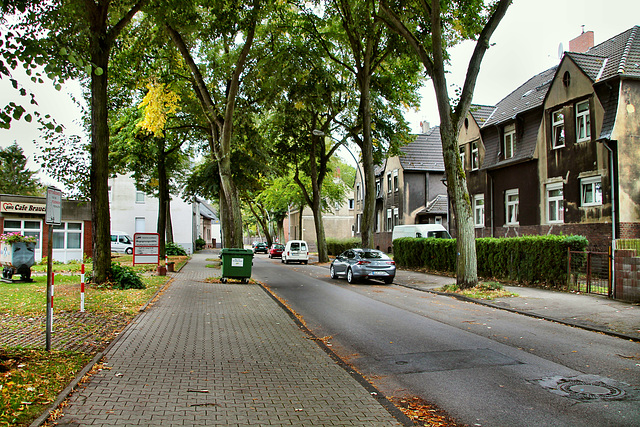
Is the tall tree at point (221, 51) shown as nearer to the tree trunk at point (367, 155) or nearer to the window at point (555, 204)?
the tree trunk at point (367, 155)

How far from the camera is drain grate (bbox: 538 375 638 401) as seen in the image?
17.9 ft

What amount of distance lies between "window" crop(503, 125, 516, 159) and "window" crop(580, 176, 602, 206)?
5.47 meters

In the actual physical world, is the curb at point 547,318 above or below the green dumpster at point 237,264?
below

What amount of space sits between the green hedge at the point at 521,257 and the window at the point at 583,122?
586 centimetres

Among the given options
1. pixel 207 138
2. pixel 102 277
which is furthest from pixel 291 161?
pixel 102 277

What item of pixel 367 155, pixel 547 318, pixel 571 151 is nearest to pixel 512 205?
pixel 571 151

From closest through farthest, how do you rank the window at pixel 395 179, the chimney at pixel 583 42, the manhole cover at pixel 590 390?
the manhole cover at pixel 590 390 < the chimney at pixel 583 42 < the window at pixel 395 179

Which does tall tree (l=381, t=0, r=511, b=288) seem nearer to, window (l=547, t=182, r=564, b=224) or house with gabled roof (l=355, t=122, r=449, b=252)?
window (l=547, t=182, r=564, b=224)

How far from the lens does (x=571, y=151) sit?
20906mm

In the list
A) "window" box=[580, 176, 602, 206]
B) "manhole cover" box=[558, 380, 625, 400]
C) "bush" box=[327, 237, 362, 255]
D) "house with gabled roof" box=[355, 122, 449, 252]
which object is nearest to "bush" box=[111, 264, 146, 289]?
"manhole cover" box=[558, 380, 625, 400]

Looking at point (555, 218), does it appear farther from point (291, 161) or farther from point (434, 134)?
point (434, 134)

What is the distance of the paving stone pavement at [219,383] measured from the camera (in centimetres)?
461

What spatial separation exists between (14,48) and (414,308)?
1021 centimetres

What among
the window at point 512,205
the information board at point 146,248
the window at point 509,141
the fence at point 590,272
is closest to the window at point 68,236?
the information board at point 146,248
